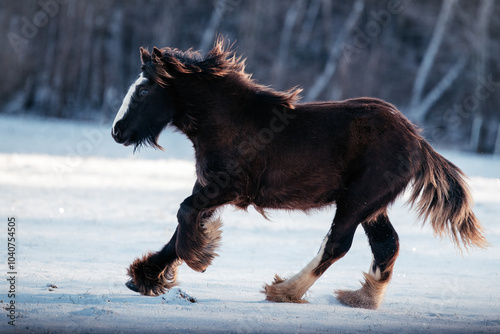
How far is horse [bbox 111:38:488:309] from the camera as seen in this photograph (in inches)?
188

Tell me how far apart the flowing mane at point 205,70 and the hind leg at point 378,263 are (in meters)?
1.23

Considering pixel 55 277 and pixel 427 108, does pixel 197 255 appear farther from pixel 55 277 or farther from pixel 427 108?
pixel 427 108

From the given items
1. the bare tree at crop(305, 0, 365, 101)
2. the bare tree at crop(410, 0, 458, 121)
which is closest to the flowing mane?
the bare tree at crop(305, 0, 365, 101)

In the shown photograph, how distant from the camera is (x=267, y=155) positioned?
15.8 ft

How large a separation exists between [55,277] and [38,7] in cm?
2354

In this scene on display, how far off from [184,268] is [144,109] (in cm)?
197

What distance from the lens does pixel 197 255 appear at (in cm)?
480

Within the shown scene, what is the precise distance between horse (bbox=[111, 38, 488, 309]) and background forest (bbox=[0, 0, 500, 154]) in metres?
19.5

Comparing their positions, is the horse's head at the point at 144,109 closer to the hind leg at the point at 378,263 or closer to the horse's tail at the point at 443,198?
the hind leg at the point at 378,263

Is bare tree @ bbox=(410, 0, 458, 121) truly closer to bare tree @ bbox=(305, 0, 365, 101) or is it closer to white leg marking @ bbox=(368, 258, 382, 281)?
bare tree @ bbox=(305, 0, 365, 101)

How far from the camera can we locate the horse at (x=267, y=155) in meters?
4.78

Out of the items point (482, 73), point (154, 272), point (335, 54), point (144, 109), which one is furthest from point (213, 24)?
point (154, 272)

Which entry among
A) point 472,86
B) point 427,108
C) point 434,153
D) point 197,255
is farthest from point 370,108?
point 427,108

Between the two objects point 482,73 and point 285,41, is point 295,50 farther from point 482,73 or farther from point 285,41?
point 482,73
